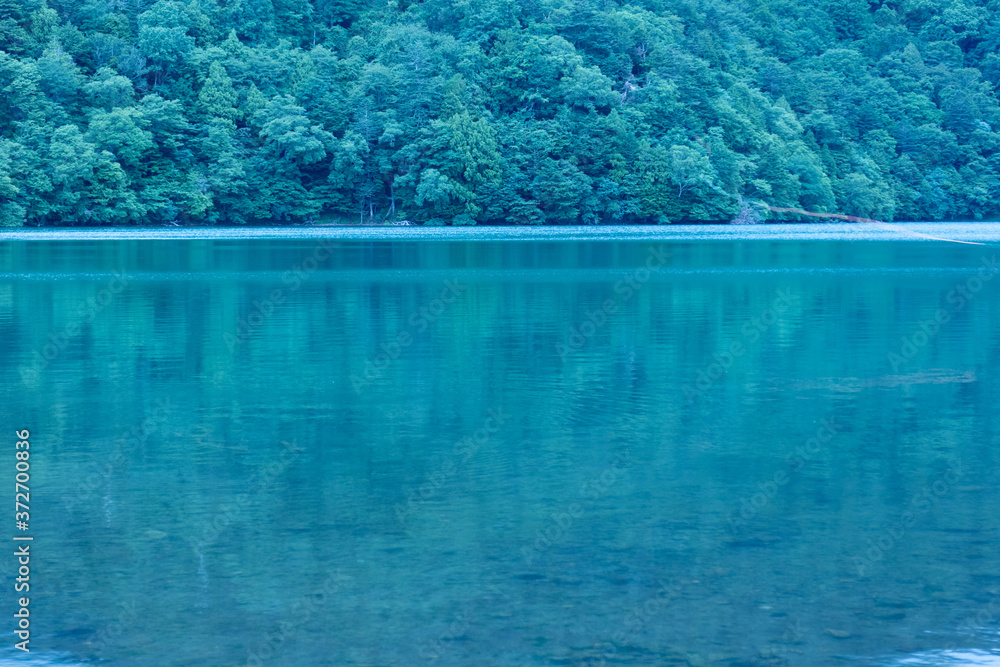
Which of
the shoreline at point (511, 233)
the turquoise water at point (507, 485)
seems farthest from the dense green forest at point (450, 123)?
the turquoise water at point (507, 485)

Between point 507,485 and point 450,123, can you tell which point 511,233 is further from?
point 507,485

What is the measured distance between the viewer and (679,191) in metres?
71.4

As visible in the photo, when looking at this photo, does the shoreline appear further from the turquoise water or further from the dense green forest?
the turquoise water

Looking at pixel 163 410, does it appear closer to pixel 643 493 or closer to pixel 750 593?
pixel 643 493

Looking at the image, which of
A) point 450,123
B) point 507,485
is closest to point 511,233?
point 450,123

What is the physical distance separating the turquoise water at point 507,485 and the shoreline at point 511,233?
3319 centimetres

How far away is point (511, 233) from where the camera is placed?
60.3m

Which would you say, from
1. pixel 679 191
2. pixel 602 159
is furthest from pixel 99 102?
pixel 679 191

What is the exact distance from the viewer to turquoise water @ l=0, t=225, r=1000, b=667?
255 inches

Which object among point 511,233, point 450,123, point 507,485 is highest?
point 450,123

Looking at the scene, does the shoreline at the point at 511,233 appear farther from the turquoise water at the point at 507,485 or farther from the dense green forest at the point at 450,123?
the turquoise water at the point at 507,485

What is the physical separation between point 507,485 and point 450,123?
199 feet

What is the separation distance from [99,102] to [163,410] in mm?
A: 60993

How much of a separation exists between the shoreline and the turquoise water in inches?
1307
